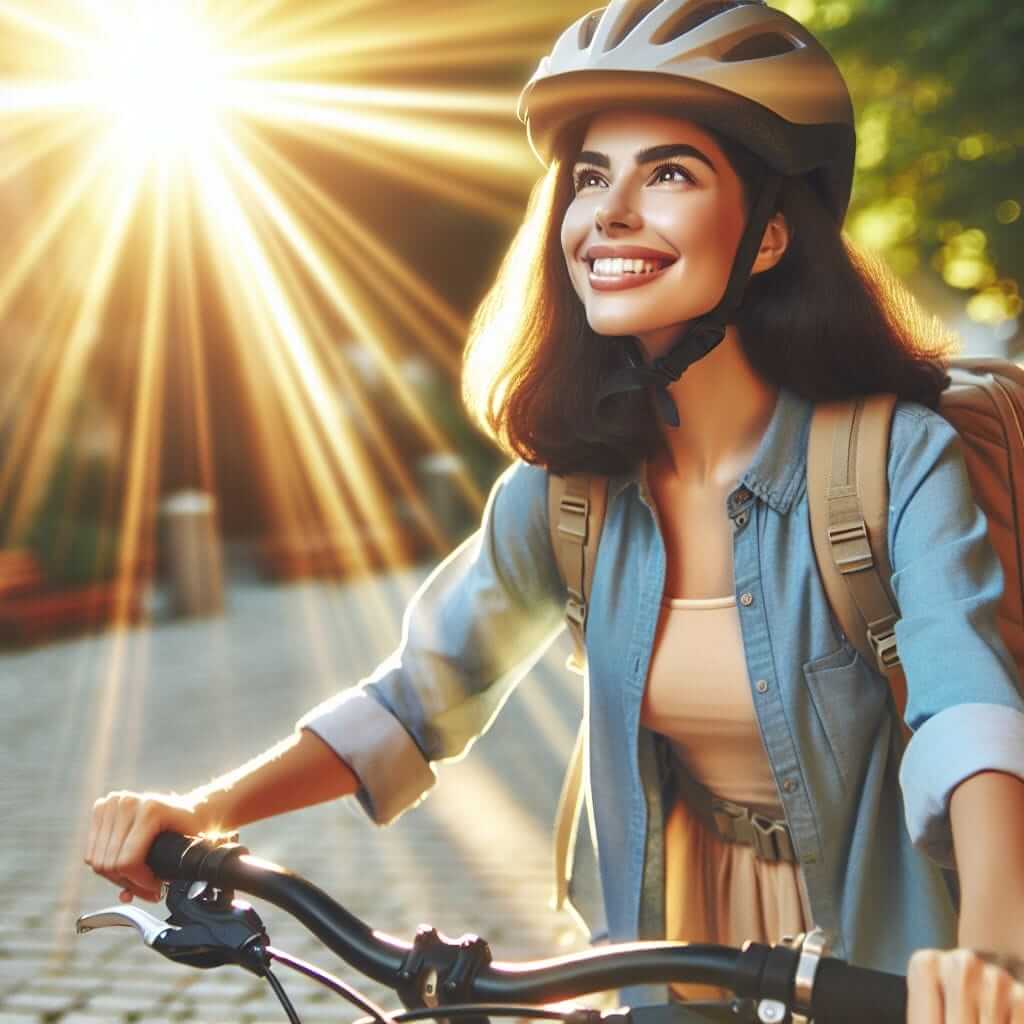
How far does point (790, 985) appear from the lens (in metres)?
1.41

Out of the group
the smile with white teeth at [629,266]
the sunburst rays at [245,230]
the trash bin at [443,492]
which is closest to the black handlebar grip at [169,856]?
the smile with white teeth at [629,266]

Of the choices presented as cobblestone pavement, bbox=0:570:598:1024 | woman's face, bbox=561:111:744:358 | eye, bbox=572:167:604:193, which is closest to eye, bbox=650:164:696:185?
woman's face, bbox=561:111:744:358

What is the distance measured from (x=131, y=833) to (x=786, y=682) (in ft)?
3.03

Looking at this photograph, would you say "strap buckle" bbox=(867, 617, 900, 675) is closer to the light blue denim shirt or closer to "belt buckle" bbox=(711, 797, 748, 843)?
the light blue denim shirt

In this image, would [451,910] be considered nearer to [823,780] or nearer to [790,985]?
[823,780]

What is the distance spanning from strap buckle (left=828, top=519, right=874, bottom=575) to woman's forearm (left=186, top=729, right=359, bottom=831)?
2.62ft

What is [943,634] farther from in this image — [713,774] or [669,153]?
[669,153]

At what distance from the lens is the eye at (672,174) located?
2191mm

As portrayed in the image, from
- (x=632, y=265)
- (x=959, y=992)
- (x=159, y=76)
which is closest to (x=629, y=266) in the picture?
(x=632, y=265)

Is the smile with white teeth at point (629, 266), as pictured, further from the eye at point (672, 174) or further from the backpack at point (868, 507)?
the backpack at point (868, 507)

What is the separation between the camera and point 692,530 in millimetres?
2305

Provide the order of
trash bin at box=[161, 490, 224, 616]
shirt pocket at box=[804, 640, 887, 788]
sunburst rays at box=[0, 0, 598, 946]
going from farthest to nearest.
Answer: sunburst rays at box=[0, 0, 598, 946] < trash bin at box=[161, 490, 224, 616] < shirt pocket at box=[804, 640, 887, 788]

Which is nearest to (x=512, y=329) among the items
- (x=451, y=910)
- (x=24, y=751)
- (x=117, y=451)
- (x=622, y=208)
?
(x=622, y=208)

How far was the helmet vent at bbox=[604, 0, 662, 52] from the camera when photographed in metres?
2.22
